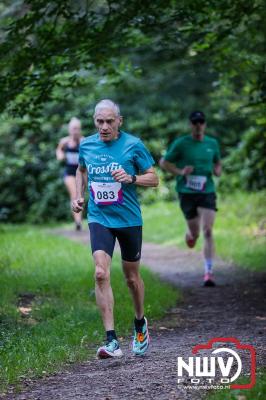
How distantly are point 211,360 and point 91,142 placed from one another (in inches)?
89.3

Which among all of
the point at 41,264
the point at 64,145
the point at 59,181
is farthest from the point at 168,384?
the point at 59,181

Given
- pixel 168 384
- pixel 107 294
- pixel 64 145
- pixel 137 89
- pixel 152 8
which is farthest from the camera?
pixel 137 89

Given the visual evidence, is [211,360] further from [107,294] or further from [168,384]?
[107,294]

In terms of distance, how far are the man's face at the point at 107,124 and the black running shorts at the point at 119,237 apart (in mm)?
790

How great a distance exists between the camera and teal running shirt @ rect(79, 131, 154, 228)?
730 centimetres

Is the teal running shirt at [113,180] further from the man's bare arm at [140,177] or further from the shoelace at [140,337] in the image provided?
the shoelace at [140,337]

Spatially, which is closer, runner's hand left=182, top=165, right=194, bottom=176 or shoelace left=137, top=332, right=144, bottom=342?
shoelace left=137, top=332, right=144, bottom=342

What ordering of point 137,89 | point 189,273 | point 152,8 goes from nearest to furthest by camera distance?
point 152,8, point 189,273, point 137,89

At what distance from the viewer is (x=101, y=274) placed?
23.3ft

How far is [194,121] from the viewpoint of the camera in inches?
469

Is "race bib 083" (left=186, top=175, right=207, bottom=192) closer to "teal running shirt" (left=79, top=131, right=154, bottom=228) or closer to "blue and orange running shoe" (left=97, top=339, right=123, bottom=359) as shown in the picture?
"teal running shirt" (left=79, top=131, right=154, bottom=228)
